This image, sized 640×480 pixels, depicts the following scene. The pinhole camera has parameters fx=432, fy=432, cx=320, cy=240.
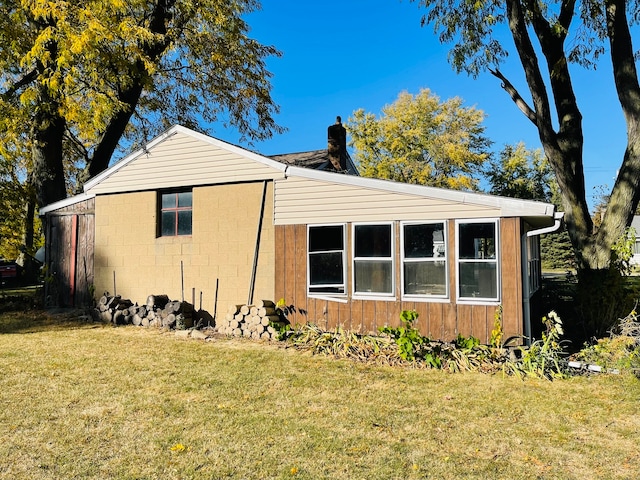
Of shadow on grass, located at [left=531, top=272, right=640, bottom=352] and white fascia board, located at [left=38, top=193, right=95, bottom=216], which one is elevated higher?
white fascia board, located at [left=38, top=193, right=95, bottom=216]

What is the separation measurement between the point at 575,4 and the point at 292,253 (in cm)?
905

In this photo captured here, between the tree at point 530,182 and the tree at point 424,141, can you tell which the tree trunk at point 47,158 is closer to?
the tree at point 424,141

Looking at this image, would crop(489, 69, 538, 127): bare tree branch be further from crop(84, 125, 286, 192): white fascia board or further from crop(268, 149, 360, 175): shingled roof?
crop(84, 125, 286, 192): white fascia board

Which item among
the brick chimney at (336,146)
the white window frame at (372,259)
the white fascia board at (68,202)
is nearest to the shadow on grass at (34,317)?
the white fascia board at (68,202)

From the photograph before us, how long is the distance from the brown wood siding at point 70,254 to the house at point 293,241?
0.04 m

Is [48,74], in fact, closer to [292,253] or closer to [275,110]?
[275,110]

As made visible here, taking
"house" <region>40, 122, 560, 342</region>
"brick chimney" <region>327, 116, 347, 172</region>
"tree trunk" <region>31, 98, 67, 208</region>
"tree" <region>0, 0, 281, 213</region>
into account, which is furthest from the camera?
"tree trunk" <region>31, 98, 67, 208</region>

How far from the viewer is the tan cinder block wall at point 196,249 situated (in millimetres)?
9789

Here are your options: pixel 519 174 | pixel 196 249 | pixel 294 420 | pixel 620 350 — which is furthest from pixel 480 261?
pixel 519 174

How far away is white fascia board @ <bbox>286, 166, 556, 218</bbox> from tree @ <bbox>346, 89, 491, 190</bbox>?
2432 centimetres

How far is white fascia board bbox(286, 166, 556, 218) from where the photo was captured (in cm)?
712

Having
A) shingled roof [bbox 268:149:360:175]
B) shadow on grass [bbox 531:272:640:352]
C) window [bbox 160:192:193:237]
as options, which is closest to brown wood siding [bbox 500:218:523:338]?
shadow on grass [bbox 531:272:640:352]

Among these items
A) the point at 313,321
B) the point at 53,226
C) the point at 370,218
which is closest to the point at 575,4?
the point at 370,218

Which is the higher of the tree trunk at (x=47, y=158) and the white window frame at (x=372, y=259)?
the tree trunk at (x=47, y=158)
